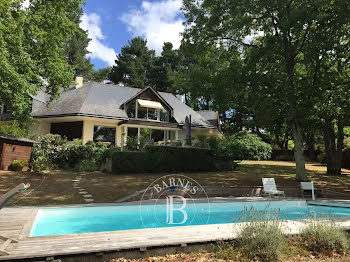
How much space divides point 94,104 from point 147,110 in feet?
18.8

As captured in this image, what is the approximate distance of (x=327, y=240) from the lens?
18.3 feet

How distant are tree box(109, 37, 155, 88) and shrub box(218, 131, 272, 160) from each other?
30.1 meters

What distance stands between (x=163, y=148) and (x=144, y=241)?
14218mm

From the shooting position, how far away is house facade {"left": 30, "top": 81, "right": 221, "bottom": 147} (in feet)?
86.7

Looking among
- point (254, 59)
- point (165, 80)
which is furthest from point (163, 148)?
point (165, 80)

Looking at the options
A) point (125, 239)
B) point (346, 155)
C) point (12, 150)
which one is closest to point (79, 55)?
point (12, 150)

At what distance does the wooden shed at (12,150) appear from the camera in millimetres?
16531

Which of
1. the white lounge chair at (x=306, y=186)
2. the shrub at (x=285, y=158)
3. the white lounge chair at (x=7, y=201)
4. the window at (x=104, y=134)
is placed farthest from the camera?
the shrub at (x=285, y=158)

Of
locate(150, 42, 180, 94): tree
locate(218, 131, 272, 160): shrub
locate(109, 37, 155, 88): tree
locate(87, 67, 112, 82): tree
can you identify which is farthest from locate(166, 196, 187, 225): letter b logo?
locate(87, 67, 112, 82): tree

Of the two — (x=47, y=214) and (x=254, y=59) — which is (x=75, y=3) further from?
(x=47, y=214)

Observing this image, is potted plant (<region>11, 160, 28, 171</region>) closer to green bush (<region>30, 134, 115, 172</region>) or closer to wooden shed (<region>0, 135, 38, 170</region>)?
wooden shed (<region>0, 135, 38, 170</region>)

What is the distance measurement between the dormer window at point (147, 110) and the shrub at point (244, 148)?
8.14 m

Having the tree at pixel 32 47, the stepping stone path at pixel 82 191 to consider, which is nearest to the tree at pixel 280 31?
the tree at pixel 32 47

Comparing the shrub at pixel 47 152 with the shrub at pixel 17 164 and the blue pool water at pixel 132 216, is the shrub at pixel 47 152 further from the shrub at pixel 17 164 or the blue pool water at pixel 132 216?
the blue pool water at pixel 132 216
